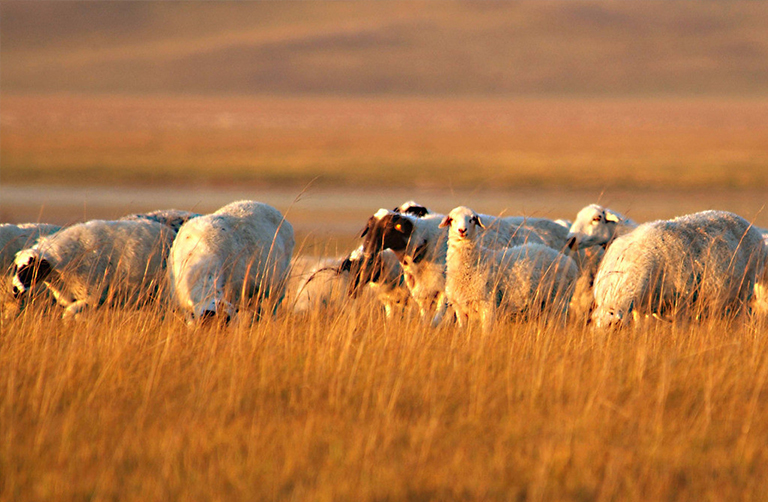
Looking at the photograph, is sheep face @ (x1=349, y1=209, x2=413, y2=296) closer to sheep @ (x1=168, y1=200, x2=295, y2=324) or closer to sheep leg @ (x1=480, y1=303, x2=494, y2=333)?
sheep @ (x1=168, y1=200, x2=295, y2=324)

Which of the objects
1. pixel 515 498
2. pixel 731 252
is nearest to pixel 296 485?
pixel 515 498

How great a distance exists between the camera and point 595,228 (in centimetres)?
845

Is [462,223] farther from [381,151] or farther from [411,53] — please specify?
[411,53]

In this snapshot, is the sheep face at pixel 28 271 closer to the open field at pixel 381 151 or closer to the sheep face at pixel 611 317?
the open field at pixel 381 151

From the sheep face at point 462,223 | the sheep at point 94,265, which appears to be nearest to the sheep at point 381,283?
the sheep face at point 462,223

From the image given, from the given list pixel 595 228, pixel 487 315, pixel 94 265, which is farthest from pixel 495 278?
pixel 94 265

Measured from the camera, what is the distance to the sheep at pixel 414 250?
7.43 meters

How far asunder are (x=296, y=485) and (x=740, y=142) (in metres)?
59.6

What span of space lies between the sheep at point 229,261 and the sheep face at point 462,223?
162 cm

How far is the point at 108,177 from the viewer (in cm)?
3353

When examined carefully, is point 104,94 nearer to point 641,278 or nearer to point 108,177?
point 108,177

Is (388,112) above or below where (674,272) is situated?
above

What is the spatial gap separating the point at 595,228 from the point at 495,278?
2.00 m

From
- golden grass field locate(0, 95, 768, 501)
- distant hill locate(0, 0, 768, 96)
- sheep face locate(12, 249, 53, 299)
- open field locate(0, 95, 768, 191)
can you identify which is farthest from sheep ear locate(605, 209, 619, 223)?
distant hill locate(0, 0, 768, 96)
